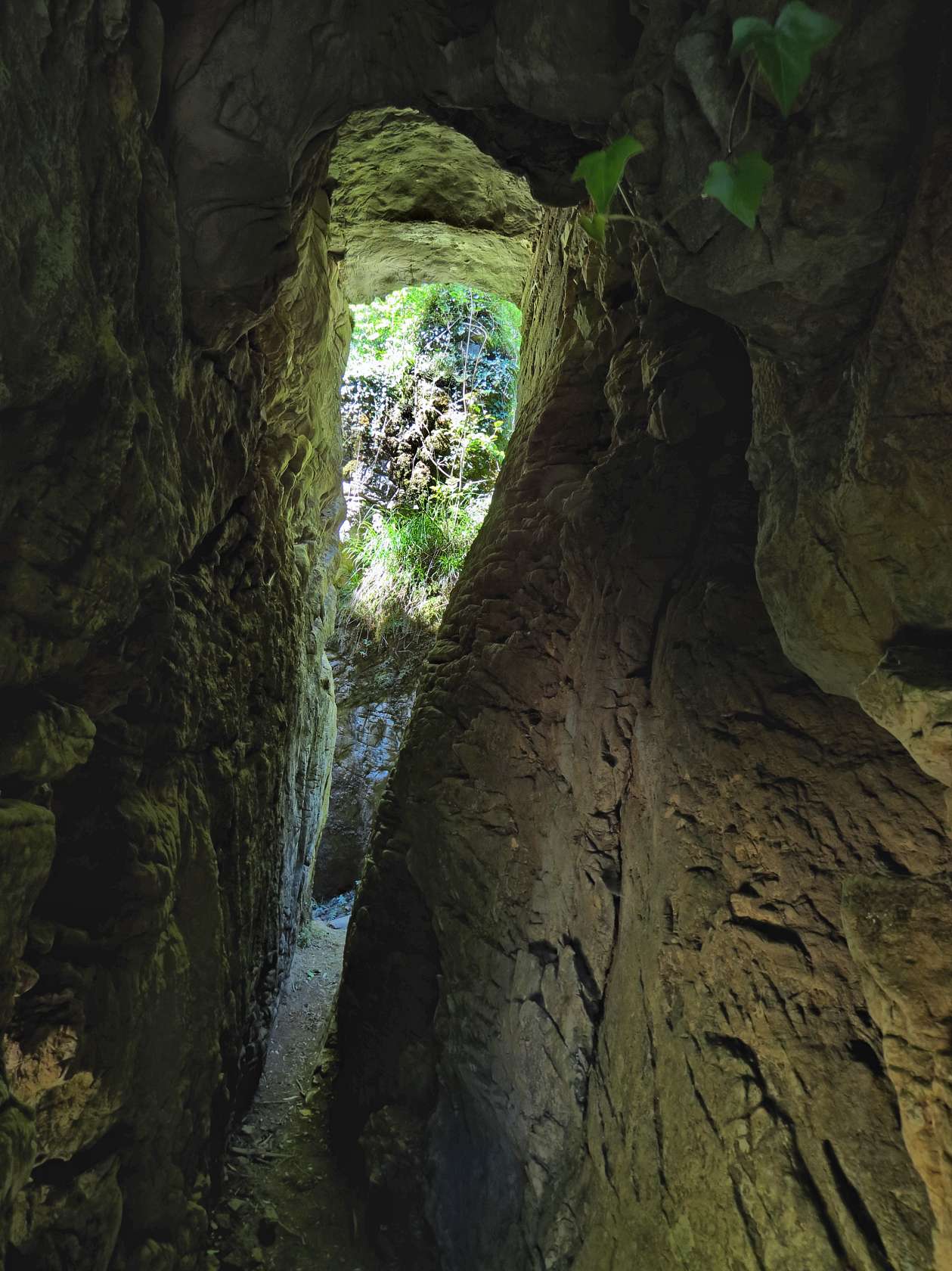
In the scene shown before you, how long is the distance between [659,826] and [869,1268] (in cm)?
124

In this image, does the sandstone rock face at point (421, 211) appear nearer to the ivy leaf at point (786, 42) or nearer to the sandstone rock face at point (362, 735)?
the ivy leaf at point (786, 42)

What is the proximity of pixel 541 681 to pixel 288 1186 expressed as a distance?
105 inches

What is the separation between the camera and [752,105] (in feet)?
5.97

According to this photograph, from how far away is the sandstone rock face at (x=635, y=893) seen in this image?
6.61ft

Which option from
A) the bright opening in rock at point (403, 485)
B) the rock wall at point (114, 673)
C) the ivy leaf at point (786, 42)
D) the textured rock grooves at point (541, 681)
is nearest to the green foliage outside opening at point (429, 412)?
the bright opening in rock at point (403, 485)

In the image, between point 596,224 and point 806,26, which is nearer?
point 806,26

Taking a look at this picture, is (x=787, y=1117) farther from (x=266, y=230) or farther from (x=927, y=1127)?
(x=266, y=230)

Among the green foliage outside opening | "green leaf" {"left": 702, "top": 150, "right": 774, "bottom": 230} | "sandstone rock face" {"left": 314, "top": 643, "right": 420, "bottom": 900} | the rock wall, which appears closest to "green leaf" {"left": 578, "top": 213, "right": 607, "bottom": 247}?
"green leaf" {"left": 702, "top": 150, "right": 774, "bottom": 230}

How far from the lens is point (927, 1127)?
1.69m

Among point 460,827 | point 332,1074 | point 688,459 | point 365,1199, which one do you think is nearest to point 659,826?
point 460,827

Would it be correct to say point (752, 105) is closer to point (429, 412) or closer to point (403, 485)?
point (403, 485)

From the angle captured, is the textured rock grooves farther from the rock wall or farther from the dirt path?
the dirt path

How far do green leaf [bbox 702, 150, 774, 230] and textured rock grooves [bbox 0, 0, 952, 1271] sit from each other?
0.40 m

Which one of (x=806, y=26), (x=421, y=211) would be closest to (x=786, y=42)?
(x=806, y=26)
